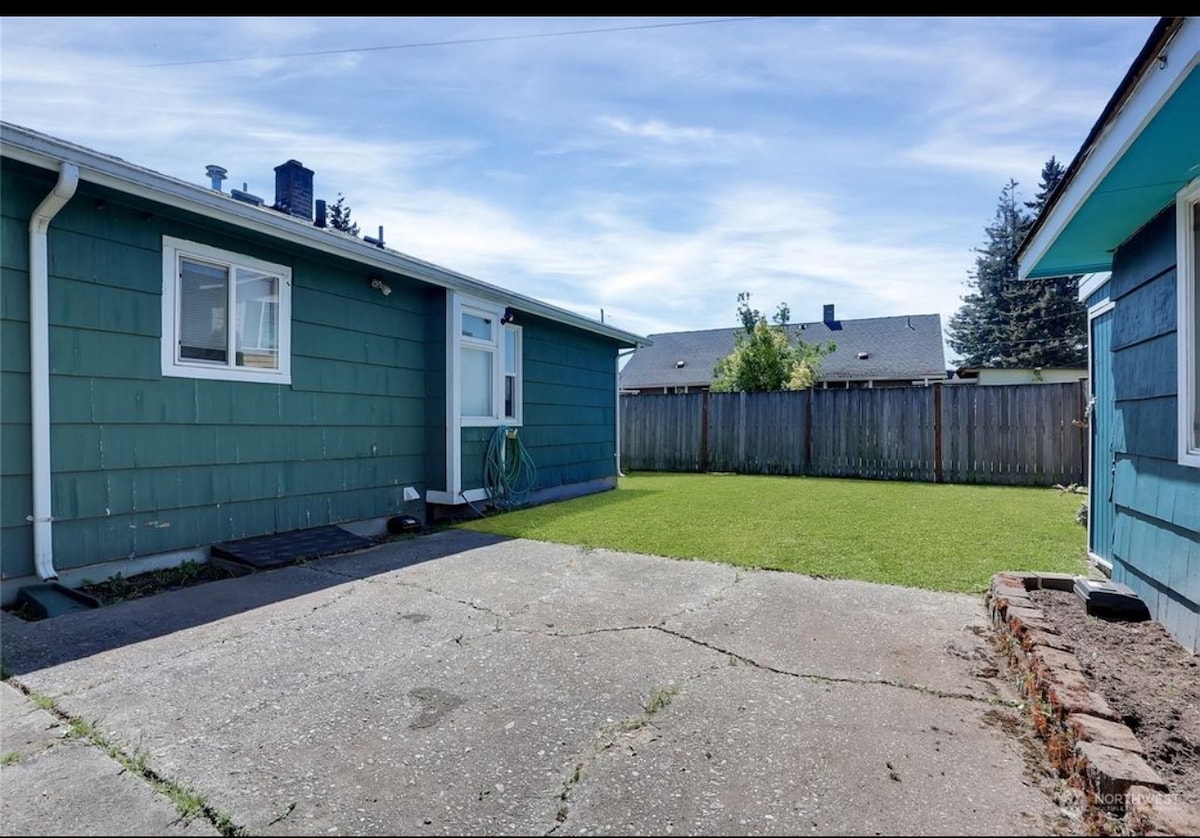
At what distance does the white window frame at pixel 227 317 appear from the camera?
14.1ft

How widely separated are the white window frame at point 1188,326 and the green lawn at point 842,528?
1.49m

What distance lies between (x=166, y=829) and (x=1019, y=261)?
554 cm

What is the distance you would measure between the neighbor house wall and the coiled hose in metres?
1.55

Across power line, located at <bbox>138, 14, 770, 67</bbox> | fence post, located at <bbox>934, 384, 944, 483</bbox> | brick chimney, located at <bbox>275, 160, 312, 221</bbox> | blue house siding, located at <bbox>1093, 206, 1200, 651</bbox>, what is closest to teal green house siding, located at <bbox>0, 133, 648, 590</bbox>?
power line, located at <bbox>138, 14, 770, 67</bbox>

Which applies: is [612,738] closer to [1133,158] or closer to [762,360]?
[1133,158]

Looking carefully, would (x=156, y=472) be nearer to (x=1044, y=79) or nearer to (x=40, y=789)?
(x=40, y=789)

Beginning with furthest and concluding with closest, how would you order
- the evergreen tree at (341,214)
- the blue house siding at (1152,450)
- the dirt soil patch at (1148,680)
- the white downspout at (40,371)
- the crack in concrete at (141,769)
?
the evergreen tree at (341,214), the white downspout at (40,371), the blue house siding at (1152,450), the dirt soil patch at (1148,680), the crack in concrete at (141,769)

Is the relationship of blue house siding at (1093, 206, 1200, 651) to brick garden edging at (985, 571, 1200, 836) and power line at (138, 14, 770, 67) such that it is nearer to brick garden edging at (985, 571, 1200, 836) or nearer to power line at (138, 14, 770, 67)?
brick garden edging at (985, 571, 1200, 836)

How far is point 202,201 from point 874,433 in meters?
10.3

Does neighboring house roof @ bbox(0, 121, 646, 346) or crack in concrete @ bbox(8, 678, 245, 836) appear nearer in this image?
crack in concrete @ bbox(8, 678, 245, 836)

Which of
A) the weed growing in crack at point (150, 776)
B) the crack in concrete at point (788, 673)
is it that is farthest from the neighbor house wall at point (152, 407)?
the crack in concrete at point (788, 673)

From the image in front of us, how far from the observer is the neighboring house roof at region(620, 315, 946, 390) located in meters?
21.1

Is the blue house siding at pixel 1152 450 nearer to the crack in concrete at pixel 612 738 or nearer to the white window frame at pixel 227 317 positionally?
the crack in concrete at pixel 612 738

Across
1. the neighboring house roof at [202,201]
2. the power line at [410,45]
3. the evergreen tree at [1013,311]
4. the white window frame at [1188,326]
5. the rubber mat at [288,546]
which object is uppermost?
the evergreen tree at [1013,311]
